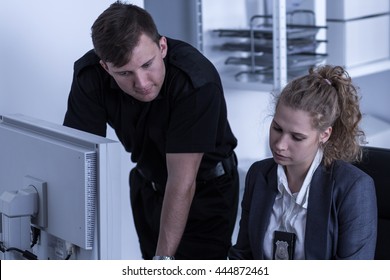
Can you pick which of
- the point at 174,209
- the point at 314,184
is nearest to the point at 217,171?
the point at 174,209

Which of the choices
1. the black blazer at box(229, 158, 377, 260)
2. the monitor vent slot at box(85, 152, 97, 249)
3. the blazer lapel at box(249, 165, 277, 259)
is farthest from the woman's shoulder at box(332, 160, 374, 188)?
the monitor vent slot at box(85, 152, 97, 249)

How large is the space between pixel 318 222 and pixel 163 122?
19.7 inches

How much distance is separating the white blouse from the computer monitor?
47 centimetres

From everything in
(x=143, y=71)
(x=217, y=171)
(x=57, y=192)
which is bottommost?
(x=217, y=171)

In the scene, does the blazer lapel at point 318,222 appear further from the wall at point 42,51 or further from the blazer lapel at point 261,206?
the wall at point 42,51

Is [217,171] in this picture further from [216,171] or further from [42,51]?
[42,51]

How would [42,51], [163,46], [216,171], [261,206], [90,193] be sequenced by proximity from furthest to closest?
1. [42,51]
2. [216,171]
3. [163,46]
4. [261,206]
5. [90,193]

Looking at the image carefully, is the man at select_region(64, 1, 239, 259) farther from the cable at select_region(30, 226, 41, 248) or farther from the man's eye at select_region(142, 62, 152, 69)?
the cable at select_region(30, 226, 41, 248)

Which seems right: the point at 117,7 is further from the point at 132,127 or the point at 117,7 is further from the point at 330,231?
the point at 330,231

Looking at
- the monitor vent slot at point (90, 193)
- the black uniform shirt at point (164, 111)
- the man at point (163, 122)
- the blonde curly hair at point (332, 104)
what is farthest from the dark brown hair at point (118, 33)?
the monitor vent slot at point (90, 193)

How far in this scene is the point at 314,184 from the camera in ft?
5.05
